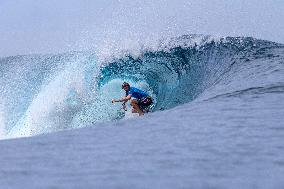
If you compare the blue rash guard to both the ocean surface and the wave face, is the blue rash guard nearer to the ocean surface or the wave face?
the wave face

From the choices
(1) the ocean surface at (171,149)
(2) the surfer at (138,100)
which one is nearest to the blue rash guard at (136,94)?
(2) the surfer at (138,100)

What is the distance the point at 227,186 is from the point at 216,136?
82 centimetres

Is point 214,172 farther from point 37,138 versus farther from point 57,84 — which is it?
point 57,84

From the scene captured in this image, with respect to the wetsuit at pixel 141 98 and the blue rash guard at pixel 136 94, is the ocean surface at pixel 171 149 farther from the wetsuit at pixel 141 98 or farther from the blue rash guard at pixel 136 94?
the blue rash guard at pixel 136 94

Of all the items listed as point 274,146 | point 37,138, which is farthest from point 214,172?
point 37,138

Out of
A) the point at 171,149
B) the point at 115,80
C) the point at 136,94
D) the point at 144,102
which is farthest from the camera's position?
the point at 115,80

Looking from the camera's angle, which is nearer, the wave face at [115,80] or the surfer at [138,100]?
the surfer at [138,100]

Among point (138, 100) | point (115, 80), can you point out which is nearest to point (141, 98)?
point (138, 100)

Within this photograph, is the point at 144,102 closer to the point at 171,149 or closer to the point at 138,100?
the point at 138,100

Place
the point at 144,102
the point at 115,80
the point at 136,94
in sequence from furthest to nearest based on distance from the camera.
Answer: the point at 115,80 < the point at 136,94 < the point at 144,102

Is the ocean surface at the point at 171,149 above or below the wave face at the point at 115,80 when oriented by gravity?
below

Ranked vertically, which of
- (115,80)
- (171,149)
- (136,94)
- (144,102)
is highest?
(115,80)

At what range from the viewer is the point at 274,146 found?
2053mm

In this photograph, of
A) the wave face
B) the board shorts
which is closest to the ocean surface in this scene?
the board shorts
